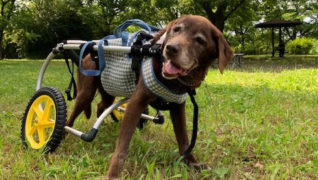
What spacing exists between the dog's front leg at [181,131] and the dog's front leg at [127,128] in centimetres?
36

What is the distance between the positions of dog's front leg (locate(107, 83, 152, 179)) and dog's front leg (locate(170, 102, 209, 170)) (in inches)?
14.0

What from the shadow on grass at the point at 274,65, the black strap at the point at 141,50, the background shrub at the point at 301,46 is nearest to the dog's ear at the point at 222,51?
the black strap at the point at 141,50

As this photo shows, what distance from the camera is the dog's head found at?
5.75 ft

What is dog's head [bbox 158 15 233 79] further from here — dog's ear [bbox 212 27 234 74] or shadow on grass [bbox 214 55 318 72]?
shadow on grass [bbox 214 55 318 72]

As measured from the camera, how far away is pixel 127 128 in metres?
2.07

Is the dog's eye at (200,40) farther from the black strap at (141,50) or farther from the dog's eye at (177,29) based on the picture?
the black strap at (141,50)

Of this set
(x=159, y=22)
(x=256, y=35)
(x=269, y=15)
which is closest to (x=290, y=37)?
(x=256, y=35)

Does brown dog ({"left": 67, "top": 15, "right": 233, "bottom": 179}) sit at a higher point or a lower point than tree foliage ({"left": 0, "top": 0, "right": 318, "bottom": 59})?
lower

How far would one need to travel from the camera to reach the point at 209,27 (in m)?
1.92

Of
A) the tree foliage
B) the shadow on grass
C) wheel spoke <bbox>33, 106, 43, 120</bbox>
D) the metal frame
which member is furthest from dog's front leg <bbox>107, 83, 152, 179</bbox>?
the tree foliage

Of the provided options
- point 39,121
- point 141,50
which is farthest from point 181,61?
point 39,121

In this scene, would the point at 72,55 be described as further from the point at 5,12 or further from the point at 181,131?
the point at 5,12

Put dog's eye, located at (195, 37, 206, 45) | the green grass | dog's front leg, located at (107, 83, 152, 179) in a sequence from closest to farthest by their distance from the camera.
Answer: dog's eye, located at (195, 37, 206, 45), dog's front leg, located at (107, 83, 152, 179), the green grass

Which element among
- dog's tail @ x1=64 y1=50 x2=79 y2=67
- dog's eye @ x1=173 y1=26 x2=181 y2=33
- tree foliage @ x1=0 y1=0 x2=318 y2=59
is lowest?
dog's tail @ x1=64 y1=50 x2=79 y2=67
